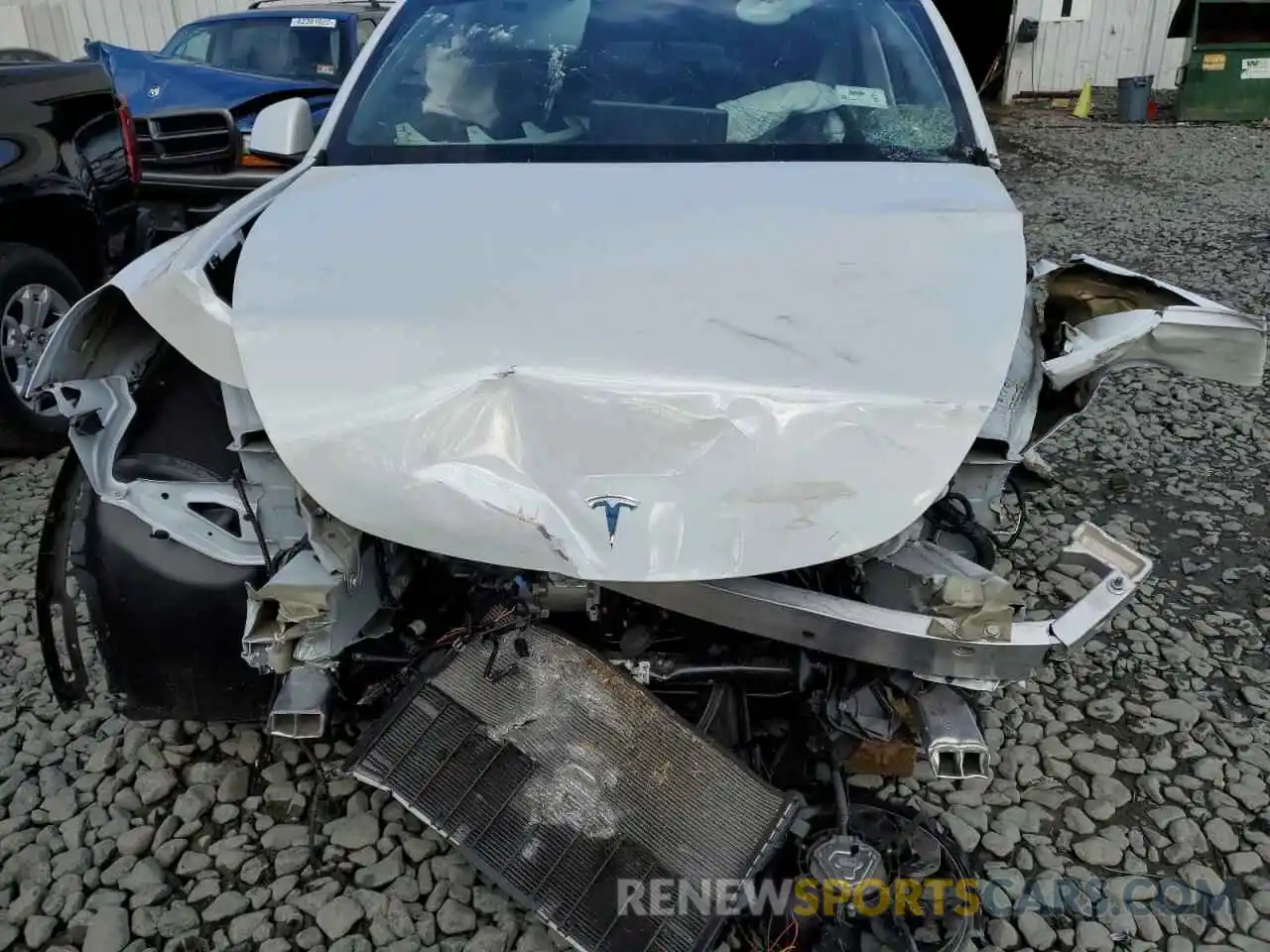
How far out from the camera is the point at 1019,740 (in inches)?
115

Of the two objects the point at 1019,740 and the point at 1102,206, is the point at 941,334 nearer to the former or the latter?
the point at 1019,740

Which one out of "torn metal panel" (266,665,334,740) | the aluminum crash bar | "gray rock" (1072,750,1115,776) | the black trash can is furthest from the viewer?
the black trash can

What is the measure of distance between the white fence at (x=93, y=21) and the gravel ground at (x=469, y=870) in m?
11.0

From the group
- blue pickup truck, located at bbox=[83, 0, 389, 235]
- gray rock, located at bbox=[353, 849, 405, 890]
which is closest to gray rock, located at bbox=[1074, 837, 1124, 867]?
gray rock, located at bbox=[353, 849, 405, 890]

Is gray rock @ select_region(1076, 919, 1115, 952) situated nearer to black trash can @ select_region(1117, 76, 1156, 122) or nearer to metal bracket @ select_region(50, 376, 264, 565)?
metal bracket @ select_region(50, 376, 264, 565)

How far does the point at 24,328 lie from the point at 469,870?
3242 millimetres

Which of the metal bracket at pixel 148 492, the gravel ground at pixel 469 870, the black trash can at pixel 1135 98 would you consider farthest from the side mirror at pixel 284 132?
the black trash can at pixel 1135 98

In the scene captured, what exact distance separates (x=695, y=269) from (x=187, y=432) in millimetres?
1328

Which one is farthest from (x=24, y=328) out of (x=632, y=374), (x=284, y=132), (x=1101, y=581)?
(x=1101, y=581)

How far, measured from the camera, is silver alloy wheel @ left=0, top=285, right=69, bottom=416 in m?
4.22

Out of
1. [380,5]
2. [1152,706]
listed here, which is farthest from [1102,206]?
[1152,706]

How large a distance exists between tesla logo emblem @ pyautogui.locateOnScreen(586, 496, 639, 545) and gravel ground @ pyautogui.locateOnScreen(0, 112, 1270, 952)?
1.06 m

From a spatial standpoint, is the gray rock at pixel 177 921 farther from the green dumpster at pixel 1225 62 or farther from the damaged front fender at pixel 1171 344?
the green dumpster at pixel 1225 62

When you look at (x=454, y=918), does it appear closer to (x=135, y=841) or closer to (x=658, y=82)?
(x=135, y=841)
